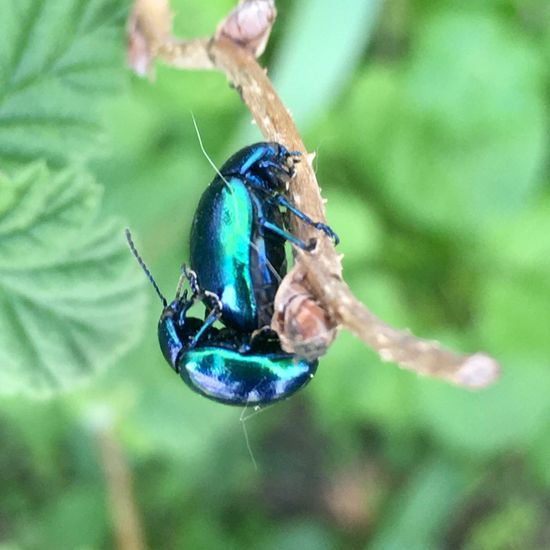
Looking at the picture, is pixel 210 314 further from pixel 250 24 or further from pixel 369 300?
pixel 369 300

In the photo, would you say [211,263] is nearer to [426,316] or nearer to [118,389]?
[118,389]

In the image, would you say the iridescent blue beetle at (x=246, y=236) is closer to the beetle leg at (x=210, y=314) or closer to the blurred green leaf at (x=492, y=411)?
the beetle leg at (x=210, y=314)

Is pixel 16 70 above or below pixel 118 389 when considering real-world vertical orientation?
above

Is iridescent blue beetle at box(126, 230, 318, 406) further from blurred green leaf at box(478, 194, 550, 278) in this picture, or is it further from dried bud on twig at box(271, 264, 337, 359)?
blurred green leaf at box(478, 194, 550, 278)

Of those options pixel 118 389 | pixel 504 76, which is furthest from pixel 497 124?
pixel 118 389

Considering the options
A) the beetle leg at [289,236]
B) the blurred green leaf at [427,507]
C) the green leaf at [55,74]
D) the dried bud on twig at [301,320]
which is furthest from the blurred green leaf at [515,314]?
the dried bud on twig at [301,320]

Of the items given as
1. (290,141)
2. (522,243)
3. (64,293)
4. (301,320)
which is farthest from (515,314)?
(301,320)
